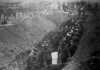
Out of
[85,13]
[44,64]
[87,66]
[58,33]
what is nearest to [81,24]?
[85,13]

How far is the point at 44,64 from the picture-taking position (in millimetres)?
3143

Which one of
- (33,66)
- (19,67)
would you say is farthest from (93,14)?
(19,67)

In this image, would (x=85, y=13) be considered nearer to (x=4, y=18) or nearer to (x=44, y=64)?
(x=44, y=64)

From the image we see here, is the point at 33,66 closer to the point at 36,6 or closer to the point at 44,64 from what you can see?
the point at 44,64

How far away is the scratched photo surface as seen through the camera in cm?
298

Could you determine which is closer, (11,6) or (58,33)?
(11,6)

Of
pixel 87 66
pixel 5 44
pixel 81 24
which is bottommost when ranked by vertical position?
pixel 87 66

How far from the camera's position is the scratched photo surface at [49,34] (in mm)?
2984

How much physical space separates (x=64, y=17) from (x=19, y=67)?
4.10 ft

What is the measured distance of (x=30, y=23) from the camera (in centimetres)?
308

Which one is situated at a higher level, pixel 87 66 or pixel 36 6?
pixel 36 6

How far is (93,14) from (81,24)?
321 mm

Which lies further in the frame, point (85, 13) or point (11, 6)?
point (85, 13)

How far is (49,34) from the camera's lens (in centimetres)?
317
